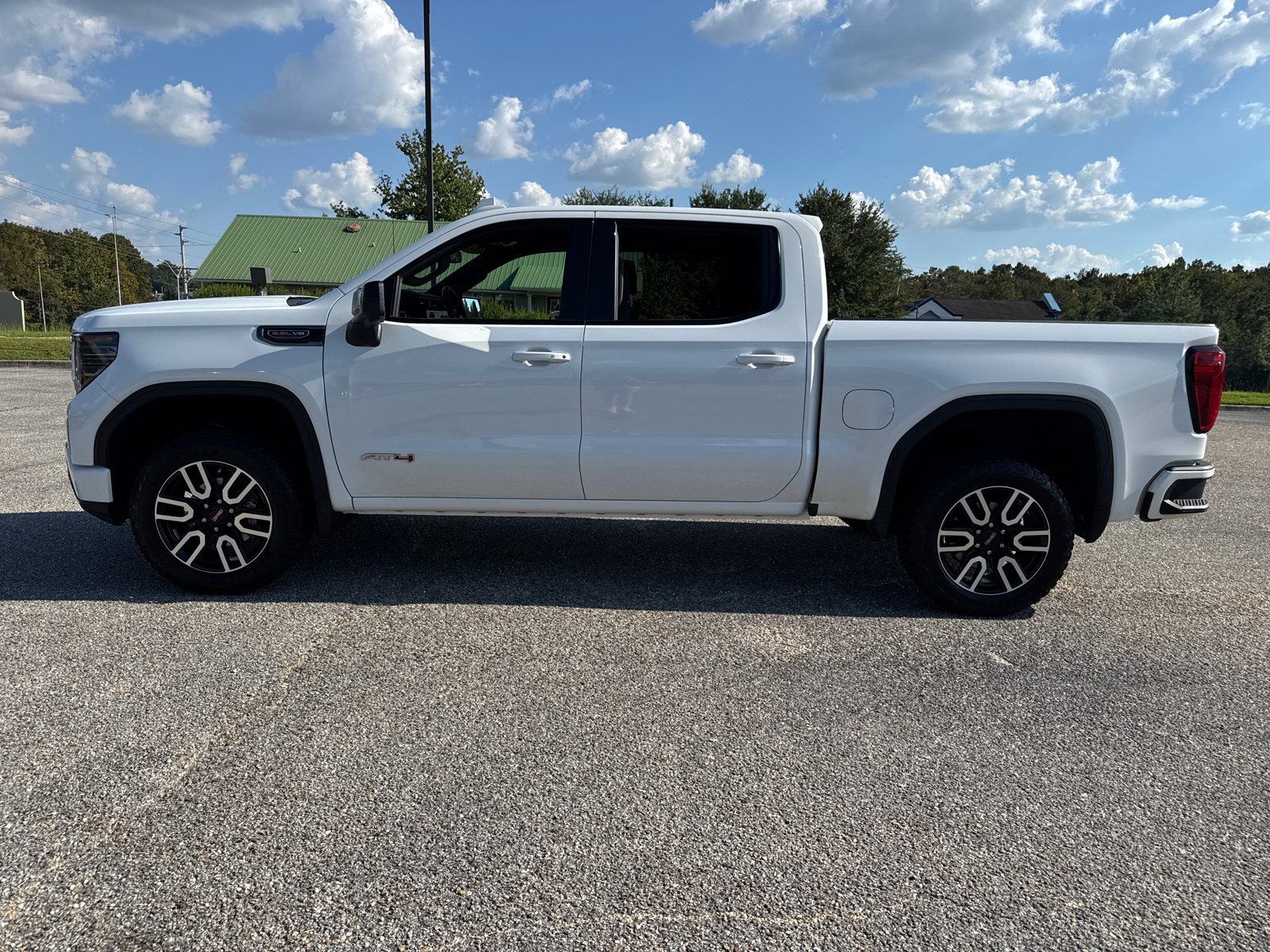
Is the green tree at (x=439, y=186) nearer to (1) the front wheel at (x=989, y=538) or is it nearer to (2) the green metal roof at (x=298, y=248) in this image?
(2) the green metal roof at (x=298, y=248)

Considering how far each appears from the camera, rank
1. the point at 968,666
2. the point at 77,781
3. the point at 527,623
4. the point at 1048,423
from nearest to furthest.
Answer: the point at 77,781, the point at 968,666, the point at 527,623, the point at 1048,423

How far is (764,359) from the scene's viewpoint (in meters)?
4.19

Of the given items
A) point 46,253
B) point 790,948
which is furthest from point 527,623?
point 46,253

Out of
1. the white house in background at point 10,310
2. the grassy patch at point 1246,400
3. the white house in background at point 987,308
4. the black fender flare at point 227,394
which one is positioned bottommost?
the grassy patch at point 1246,400

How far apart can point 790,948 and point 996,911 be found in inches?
21.9

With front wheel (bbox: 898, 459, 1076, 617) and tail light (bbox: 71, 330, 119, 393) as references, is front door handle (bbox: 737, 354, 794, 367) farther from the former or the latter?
tail light (bbox: 71, 330, 119, 393)

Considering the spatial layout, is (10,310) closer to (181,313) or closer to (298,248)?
(298,248)

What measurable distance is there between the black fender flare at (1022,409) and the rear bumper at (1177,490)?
0.21 m

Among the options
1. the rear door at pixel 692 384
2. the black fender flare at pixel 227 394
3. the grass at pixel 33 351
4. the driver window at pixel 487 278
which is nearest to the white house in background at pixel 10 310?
the grass at pixel 33 351

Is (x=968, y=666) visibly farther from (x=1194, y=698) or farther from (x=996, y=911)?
(x=996, y=911)

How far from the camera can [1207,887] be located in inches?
89.8

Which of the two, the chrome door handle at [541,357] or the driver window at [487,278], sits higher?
the driver window at [487,278]

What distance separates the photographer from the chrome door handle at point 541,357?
4211mm

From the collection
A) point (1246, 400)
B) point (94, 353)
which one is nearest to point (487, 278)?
point (94, 353)
